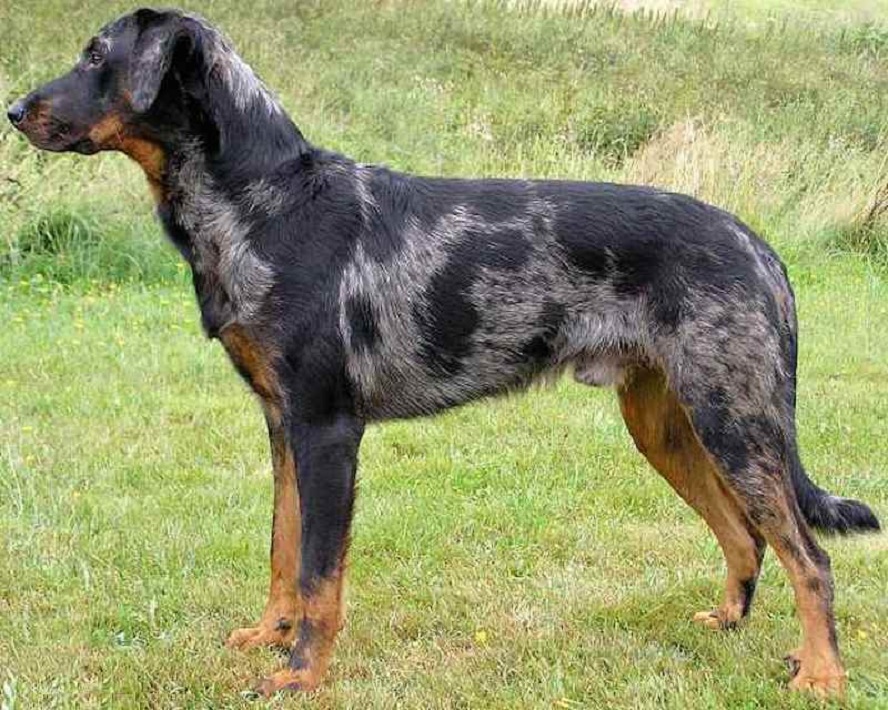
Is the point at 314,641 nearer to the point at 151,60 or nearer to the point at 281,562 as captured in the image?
the point at 281,562

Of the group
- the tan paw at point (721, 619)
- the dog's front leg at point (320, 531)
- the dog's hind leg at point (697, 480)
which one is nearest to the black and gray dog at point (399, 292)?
the dog's front leg at point (320, 531)

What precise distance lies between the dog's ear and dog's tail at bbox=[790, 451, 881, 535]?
2583mm

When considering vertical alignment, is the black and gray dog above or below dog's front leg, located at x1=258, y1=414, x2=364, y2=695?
above

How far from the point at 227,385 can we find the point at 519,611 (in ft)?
11.6

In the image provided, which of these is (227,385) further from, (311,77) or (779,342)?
(311,77)

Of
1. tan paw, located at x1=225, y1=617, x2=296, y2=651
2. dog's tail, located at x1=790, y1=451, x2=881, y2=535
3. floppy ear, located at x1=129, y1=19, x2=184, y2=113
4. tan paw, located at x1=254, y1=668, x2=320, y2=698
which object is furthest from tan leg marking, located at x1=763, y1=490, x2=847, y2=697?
floppy ear, located at x1=129, y1=19, x2=184, y2=113

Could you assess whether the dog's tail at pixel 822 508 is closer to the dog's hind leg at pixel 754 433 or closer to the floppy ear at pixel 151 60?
the dog's hind leg at pixel 754 433

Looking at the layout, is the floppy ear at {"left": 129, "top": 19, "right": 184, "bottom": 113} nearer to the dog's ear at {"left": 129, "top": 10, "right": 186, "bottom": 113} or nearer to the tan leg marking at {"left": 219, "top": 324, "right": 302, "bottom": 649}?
the dog's ear at {"left": 129, "top": 10, "right": 186, "bottom": 113}

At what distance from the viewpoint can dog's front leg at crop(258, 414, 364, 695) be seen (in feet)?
12.8

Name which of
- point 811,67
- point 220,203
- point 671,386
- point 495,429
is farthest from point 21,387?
point 811,67

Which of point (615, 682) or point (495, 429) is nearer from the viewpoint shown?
point (615, 682)

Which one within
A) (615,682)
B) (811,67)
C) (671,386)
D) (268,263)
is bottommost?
(811,67)

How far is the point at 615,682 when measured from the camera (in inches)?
157

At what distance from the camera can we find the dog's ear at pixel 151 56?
12.8 ft
